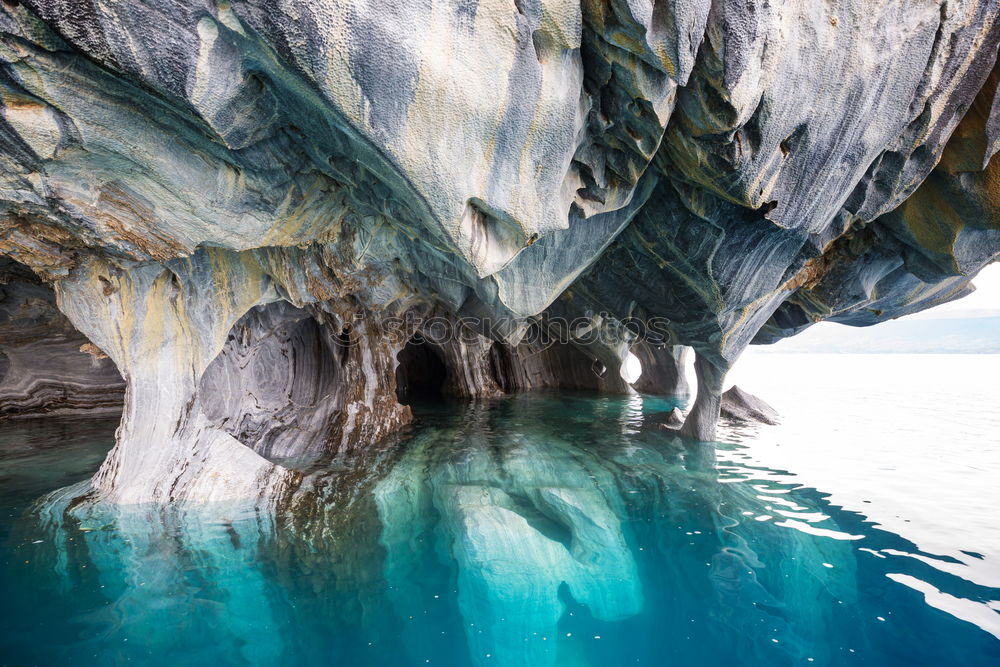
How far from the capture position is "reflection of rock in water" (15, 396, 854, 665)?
9.94ft

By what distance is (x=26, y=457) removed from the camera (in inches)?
272

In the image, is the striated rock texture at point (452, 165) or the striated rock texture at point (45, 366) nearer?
the striated rock texture at point (452, 165)

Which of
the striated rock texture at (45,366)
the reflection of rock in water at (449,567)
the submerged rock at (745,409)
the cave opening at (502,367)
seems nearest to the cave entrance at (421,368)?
the cave opening at (502,367)

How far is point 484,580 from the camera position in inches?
148

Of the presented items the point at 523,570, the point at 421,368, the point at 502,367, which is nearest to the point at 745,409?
the point at 502,367

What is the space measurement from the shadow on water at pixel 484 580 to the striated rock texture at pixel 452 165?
122cm

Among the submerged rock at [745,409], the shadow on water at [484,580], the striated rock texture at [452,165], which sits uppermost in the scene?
the striated rock texture at [452,165]

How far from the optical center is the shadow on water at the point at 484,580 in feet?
9.63

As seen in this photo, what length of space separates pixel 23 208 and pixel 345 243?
9.70 ft

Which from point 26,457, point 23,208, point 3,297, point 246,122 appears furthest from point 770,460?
point 3,297

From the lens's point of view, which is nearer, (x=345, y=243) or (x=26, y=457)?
(x=345, y=243)

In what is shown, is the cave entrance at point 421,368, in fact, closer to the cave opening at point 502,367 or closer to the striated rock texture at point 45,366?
the cave opening at point 502,367

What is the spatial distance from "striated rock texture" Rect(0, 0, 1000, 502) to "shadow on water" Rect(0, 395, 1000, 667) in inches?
47.9

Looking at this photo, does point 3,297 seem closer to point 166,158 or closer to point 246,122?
point 166,158
